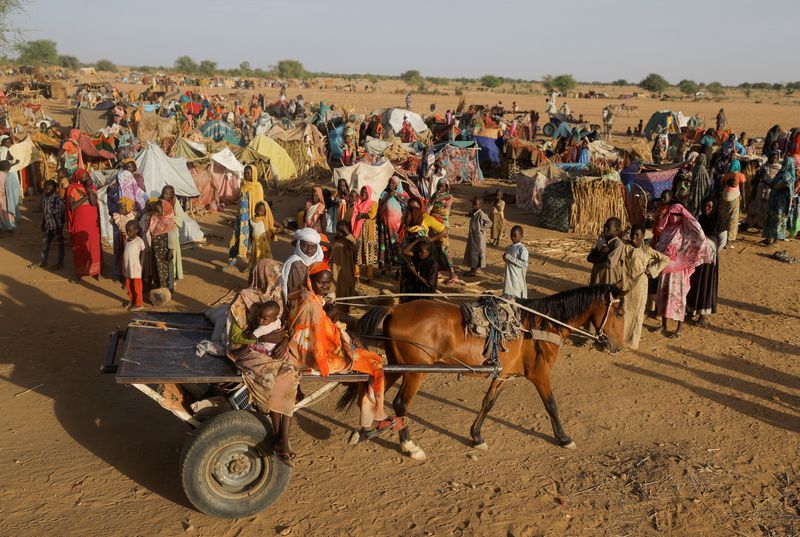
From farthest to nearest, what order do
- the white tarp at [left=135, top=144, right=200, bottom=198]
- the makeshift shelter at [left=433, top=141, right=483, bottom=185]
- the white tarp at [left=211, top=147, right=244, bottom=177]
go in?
1. the makeshift shelter at [left=433, top=141, right=483, bottom=185]
2. the white tarp at [left=211, top=147, right=244, bottom=177]
3. the white tarp at [left=135, top=144, right=200, bottom=198]

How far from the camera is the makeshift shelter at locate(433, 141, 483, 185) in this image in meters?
19.8

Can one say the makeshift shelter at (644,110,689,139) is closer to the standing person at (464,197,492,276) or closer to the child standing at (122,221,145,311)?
the standing person at (464,197,492,276)

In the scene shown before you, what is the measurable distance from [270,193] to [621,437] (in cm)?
1399

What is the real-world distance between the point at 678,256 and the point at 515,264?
7.43 ft

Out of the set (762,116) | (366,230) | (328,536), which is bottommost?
(328,536)

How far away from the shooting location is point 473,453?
19.2 ft

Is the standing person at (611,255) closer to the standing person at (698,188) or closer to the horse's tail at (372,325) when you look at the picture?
the horse's tail at (372,325)

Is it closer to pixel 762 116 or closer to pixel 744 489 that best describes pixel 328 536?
pixel 744 489

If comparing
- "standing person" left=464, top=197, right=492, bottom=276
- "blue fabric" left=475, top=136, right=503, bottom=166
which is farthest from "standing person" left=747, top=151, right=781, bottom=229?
"blue fabric" left=475, top=136, right=503, bottom=166

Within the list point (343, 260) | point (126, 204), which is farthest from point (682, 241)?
point (126, 204)

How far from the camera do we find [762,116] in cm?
4344

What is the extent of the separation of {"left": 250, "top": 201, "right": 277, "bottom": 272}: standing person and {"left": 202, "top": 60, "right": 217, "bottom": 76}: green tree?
88708 millimetres

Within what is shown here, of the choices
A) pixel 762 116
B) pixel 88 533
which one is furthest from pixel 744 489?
pixel 762 116

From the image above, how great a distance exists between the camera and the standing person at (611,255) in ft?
25.8
